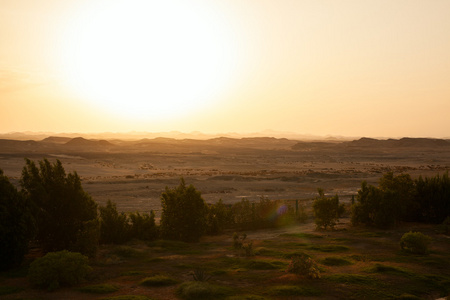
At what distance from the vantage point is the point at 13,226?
1400 cm

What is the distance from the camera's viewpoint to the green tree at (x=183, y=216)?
20.4m

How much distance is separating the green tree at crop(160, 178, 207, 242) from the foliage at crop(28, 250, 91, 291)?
7.80 metres

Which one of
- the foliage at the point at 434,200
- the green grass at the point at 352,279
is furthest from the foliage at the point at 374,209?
the green grass at the point at 352,279

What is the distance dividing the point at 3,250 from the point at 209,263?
26.1 feet

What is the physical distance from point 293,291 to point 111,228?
11.3 m

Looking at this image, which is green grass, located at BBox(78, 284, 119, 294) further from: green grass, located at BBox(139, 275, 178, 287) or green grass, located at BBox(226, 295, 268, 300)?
green grass, located at BBox(226, 295, 268, 300)

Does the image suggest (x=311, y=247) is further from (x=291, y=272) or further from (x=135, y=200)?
(x=135, y=200)

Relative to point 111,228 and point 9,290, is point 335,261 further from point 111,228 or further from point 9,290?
point 9,290

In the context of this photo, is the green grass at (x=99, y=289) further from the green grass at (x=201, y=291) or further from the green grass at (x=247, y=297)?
the green grass at (x=247, y=297)

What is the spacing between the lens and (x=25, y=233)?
14.4 metres

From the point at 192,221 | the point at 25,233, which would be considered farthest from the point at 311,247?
the point at 25,233

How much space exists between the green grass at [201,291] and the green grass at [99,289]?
223cm

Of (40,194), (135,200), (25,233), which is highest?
(40,194)

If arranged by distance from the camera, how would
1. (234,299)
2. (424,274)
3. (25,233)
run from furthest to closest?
(25,233)
(424,274)
(234,299)
